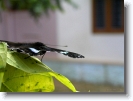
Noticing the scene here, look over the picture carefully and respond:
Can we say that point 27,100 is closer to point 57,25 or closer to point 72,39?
point 72,39

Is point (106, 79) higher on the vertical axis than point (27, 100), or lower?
lower

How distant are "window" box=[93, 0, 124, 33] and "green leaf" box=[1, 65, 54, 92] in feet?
12.2

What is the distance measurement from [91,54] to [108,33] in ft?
1.30

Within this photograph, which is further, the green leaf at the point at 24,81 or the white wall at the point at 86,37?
the white wall at the point at 86,37

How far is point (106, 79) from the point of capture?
11.3ft

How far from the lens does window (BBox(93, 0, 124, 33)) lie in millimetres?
3982

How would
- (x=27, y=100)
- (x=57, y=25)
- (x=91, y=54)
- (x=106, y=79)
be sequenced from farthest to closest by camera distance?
(x=57, y=25), (x=91, y=54), (x=106, y=79), (x=27, y=100)

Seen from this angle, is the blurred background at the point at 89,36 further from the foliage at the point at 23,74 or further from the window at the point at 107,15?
the foliage at the point at 23,74

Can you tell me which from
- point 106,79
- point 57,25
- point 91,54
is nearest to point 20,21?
point 57,25

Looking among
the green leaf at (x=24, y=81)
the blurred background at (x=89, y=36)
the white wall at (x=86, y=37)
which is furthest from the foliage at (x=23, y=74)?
the white wall at (x=86, y=37)

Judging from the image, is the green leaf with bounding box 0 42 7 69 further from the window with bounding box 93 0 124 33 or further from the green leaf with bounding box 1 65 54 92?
the window with bounding box 93 0 124 33

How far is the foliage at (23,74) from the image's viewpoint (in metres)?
0.28

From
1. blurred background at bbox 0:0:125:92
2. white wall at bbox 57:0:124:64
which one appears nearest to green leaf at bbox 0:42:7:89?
blurred background at bbox 0:0:125:92

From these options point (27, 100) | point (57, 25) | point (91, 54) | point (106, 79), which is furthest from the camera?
point (57, 25)
